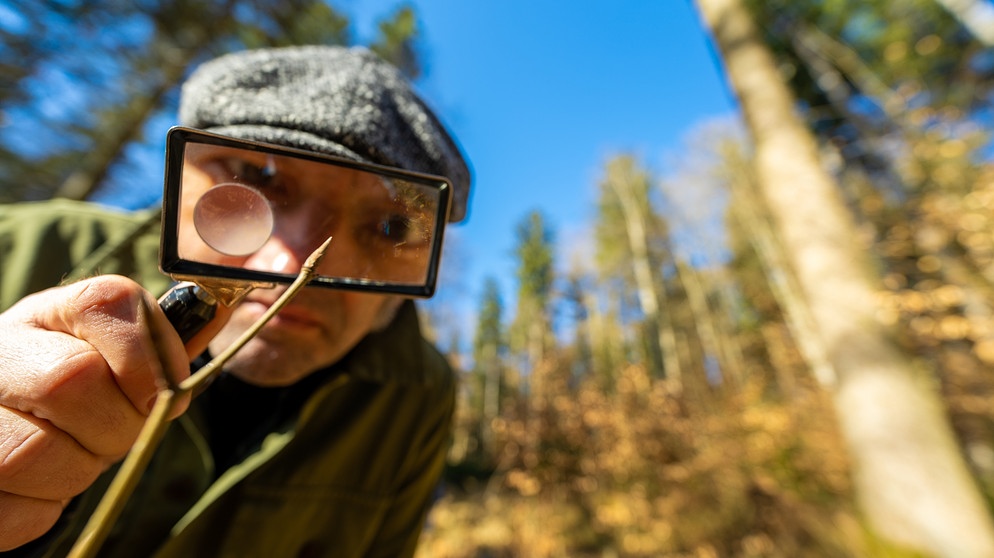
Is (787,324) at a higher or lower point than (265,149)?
higher

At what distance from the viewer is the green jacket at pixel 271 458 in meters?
1.08

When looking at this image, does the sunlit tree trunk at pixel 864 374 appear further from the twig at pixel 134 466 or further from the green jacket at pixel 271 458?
the twig at pixel 134 466

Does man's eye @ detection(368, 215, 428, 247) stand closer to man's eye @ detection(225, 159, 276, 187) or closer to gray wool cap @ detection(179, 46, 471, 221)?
man's eye @ detection(225, 159, 276, 187)

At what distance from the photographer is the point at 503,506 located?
795 centimetres

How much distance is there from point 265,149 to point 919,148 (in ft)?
25.6

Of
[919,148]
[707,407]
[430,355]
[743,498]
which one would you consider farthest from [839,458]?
[430,355]

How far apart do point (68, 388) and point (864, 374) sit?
3.76m

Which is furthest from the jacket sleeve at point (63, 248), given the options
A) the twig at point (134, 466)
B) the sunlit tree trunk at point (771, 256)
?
the sunlit tree trunk at point (771, 256)

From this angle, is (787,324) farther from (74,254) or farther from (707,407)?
(74,254)

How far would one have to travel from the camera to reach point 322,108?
0.95 m

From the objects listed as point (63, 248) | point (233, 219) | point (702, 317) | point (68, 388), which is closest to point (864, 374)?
point (233, 219)

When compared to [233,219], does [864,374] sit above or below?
above

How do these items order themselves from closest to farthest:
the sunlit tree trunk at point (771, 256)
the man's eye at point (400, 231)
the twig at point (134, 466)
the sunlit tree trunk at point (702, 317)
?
the twig at point (134, 466)
the man's eye at point (400, 231)
the sunlit tree trunk at point (771, 256)
the sunlit tree trunk at point (702, 317)

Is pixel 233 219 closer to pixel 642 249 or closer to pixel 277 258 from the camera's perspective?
pixel 277 258
